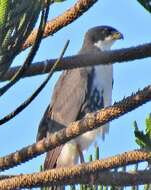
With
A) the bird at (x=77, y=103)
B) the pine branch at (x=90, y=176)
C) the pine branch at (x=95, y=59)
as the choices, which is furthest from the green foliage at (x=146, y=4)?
the bird at (x=77, y=103)

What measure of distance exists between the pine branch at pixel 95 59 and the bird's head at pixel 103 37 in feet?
17.1

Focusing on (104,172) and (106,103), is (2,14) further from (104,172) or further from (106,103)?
(106,103)

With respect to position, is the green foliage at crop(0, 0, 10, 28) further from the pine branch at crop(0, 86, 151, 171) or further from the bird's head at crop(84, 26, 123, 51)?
the bird's head at crop(84, 26, 123, 51)

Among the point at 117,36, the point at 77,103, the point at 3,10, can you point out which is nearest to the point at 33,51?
the point at 3,10

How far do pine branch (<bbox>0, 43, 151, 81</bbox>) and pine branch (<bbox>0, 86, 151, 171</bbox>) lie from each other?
0.54ft

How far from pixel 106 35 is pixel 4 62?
5760 millimetres

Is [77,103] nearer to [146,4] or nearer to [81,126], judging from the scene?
[81,126]

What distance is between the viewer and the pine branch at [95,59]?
1951mm

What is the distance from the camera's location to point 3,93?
6.01ft

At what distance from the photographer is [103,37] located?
755 centimetres

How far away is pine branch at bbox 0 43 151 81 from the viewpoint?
1.95 m

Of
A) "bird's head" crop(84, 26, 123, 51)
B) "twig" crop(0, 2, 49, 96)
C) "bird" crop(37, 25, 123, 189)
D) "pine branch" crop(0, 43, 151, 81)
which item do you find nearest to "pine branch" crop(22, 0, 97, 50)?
"pine branch" crop(0, 43, 151, 81)

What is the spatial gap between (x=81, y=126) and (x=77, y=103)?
15.3ft

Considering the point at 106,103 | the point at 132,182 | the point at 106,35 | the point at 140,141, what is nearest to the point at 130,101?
the point at 140,141
